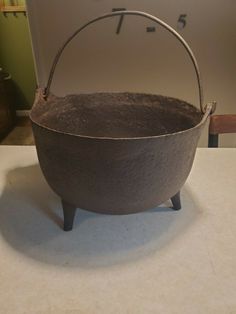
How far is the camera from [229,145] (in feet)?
7.25

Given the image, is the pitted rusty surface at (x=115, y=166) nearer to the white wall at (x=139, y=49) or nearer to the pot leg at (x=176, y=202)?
the pot leg at (x=176, y=202)

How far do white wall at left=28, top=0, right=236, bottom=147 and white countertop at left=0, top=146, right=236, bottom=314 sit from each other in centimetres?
133

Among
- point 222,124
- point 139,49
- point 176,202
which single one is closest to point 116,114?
point 176,202

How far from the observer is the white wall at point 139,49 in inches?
73.5

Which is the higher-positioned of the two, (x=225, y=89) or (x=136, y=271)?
(x=136, y=271)

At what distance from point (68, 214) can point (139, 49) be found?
157 centimetres

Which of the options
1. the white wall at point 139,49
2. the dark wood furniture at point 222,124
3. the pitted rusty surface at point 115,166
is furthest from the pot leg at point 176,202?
the white wall at point 139,49

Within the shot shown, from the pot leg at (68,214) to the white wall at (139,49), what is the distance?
1.54 metres

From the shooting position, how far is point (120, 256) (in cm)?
64

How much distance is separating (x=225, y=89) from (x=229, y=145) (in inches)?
16.8

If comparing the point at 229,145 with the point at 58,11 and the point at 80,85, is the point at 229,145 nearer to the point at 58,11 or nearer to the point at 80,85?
the point at 80,85

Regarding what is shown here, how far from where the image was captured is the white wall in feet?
6.13

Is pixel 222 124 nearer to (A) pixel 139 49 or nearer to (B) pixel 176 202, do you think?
(B) pixel 176 202

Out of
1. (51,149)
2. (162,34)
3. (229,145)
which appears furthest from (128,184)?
(229,145)
